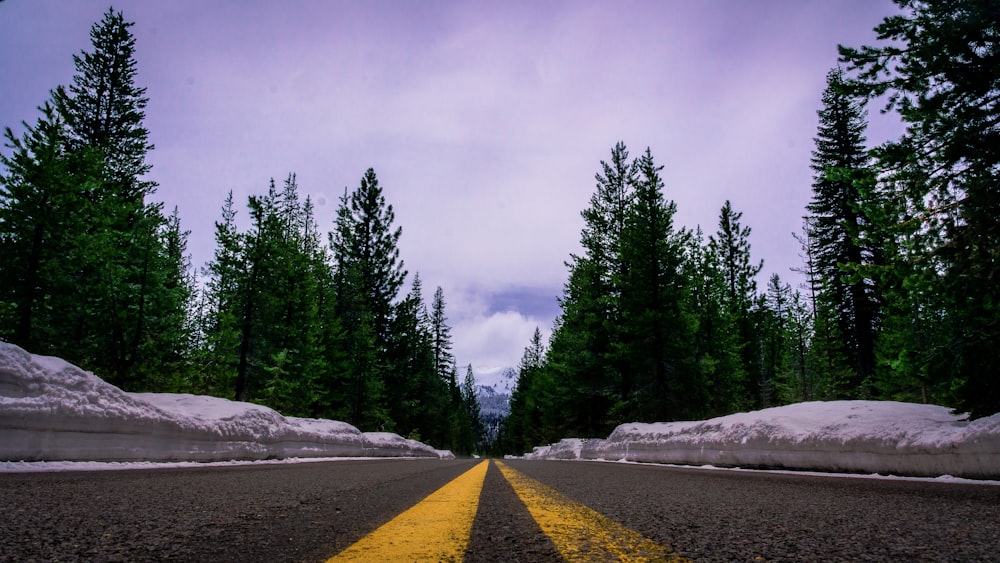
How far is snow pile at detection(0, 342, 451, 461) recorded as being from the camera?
20.0ft

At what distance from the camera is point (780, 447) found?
836 cm

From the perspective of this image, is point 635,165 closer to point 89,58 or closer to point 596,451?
point 596,451

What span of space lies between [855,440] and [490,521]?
6.12 meters

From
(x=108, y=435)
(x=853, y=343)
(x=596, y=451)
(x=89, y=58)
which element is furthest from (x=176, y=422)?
(x=853, y=343)

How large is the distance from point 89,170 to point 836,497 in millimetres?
21422

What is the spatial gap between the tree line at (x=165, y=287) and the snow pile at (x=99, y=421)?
25.9 ft

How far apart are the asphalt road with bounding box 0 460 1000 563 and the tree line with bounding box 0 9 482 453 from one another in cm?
1435

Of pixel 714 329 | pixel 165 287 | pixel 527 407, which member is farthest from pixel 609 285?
pixel 527 407

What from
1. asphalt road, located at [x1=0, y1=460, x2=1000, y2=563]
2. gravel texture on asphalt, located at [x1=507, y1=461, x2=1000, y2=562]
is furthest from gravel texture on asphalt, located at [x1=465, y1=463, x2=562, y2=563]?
gravel texture on asphalt, located at [x1=507, y1=461, x2=1000, y2=562]

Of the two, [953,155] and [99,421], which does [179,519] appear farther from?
[953,155]

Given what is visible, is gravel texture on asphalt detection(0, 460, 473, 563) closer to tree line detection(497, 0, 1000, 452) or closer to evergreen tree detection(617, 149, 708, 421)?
tree line detection(497, 0, 1000, 452)

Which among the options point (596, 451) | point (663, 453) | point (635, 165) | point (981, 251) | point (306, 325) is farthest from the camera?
point (635, 165)

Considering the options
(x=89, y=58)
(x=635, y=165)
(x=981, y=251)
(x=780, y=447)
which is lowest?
(x=780, y=447)

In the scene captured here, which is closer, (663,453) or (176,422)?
(176,422)
